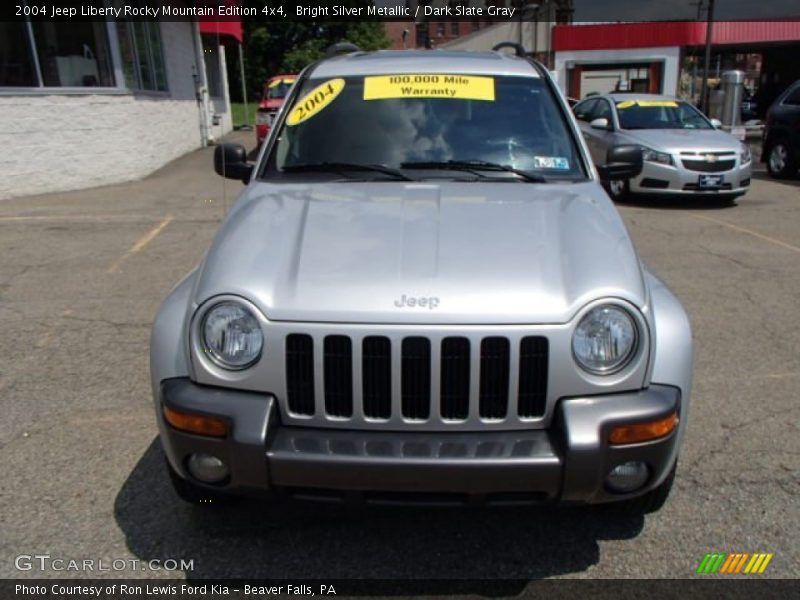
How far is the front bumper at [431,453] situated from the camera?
2064 millimetres

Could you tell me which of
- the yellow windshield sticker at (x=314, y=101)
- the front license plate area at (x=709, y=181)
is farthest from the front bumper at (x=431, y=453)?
the front license plate area at (x=709, y=181)

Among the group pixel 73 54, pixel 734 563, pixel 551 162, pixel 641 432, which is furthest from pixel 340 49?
pixel 73 54

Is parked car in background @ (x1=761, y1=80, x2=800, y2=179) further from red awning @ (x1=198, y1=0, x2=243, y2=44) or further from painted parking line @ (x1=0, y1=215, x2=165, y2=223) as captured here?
red awning @ (x1=198, y1=0, x2=243, y2=44)

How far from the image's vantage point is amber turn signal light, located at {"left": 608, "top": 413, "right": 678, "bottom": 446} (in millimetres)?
2105

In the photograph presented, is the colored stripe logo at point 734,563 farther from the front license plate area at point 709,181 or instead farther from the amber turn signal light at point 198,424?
the front license plate area at point 709,181

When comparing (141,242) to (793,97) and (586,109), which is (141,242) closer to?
(586,109)

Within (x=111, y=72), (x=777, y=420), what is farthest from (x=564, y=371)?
(x=111, y=72)

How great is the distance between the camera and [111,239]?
773cm

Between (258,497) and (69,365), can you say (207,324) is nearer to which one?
(258,497)

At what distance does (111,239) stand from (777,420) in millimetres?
6928

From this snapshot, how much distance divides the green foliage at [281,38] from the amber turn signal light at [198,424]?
4440 cm

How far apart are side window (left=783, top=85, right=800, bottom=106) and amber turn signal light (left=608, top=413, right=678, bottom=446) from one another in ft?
40.5

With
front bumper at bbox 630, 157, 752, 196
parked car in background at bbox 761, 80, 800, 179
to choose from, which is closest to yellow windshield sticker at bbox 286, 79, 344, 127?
front bumper at bbox 630, 157, 752, 196

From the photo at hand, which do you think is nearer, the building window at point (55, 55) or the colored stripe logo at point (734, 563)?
the colored stripe logo at point (734, 563)
